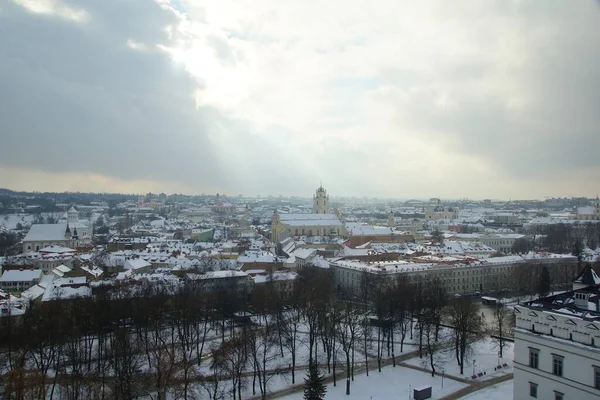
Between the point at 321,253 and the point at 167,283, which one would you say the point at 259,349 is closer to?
the point at 167,283

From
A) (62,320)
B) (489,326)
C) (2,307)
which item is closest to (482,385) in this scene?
(489,326)

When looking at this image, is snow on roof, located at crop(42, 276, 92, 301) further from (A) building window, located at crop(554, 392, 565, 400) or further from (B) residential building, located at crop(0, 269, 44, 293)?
(A) building window, located at crop(554, 392, 565, 400)

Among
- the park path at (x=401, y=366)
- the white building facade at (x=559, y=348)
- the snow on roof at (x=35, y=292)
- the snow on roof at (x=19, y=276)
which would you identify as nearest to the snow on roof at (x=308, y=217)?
the snow on roof at (x=19, y=276)

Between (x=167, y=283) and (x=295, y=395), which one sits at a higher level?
(x=167, y=283)

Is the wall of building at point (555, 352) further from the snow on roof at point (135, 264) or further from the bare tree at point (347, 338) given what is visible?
the snow on roof at point (135, 264)

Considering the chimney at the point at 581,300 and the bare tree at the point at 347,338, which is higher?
the chimney at the point at 581,300

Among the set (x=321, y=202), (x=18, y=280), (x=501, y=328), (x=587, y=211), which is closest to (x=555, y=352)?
(x=501, y=328)
